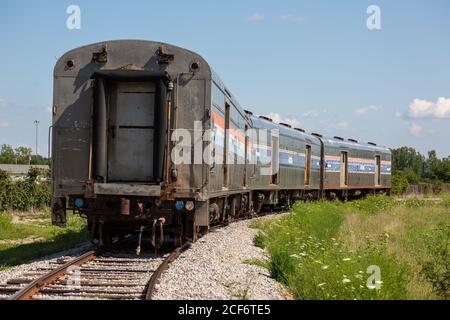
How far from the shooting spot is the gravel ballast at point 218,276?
8.27 meters

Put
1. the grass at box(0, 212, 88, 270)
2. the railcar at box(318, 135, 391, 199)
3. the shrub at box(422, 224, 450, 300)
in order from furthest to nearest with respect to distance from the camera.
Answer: the railcar at box(318, 135, 391, 199), the grass at box(0, 212, 88, 270), the shrub at box(422, 224, 450, 300)

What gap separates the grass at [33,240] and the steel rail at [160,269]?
114 inches

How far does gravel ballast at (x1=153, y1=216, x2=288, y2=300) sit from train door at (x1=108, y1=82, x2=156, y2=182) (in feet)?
6.06

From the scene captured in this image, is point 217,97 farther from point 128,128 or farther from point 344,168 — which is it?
point 344,168

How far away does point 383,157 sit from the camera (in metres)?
40.5

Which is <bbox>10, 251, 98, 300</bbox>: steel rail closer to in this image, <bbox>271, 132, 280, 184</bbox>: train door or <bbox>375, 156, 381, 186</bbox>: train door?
<bbox>271, 132, 280, 184</bbox>: train door

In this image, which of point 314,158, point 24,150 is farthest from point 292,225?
point 24,150

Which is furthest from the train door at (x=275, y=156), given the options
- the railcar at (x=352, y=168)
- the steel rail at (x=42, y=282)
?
the steel rail at (x=42, y=282)

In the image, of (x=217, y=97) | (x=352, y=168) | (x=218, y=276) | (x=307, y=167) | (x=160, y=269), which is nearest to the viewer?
(x=218, y=276)

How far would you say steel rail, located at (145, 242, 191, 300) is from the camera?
317 inches

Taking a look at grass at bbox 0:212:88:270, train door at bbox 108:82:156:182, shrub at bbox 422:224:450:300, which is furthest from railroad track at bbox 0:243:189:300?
shrub at bbox 422:224:450:300

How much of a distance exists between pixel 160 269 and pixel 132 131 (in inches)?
118

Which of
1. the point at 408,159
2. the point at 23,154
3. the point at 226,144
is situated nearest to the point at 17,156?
the point at 23,154

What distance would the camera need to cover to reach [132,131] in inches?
460
